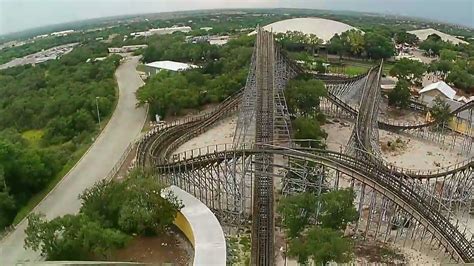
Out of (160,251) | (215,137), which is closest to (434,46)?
(215,137)

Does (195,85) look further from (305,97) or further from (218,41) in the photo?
(218,41)

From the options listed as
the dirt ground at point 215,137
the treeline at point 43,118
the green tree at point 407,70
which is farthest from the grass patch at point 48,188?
the green tree at point 407,70

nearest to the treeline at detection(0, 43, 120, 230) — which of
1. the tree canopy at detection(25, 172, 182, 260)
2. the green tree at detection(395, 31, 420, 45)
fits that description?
the tree canopy at detection(25, 172, 182, 260)

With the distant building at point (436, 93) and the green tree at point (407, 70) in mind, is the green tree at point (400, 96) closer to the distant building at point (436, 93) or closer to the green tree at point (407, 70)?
the distant building at point (436, 93)

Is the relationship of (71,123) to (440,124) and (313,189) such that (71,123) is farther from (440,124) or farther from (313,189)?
(440,124)

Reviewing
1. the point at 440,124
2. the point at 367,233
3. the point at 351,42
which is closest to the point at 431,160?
the point at 440,124

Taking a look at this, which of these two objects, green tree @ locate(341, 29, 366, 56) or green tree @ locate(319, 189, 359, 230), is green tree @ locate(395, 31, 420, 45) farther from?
green tree @ locate(319, 189, 359, 230)
